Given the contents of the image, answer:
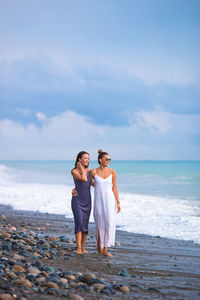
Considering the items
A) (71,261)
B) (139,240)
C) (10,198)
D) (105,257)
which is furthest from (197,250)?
(10,198)

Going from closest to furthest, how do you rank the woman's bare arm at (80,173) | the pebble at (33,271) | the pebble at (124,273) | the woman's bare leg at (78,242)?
the pebble at (33,271)
the pebble at (124,273)
the woman's bare leg at (78,242)
the woman's bare arm at (80,173)

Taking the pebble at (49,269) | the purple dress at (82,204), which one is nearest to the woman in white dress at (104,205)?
the purple dress at (82,204)

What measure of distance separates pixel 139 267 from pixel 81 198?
184 cm

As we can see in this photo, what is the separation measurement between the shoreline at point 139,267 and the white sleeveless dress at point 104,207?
445 millimetres

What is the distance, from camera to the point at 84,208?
7.46 m

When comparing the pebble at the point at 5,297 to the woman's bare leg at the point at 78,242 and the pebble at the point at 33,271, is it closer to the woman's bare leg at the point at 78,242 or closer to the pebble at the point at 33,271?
the pebble at the point at 33,271

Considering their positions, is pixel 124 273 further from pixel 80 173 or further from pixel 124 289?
pixel 80 173

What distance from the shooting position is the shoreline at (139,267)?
4734mm

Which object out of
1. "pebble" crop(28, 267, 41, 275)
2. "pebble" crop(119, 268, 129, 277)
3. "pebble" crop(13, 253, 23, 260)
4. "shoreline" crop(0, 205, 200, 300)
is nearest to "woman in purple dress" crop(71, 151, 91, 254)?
"shoreline" crop(0, 205, 200, 300)

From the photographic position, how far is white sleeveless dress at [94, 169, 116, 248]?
7324 mm

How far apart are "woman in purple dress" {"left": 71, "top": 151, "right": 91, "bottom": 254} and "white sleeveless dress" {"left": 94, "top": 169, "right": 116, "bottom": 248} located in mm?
199

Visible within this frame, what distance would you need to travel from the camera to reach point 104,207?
24.1 ft

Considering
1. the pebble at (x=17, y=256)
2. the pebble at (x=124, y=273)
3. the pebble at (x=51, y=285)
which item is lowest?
the pebble at (x=51, y=285)

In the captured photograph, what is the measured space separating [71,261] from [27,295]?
2.16 m
